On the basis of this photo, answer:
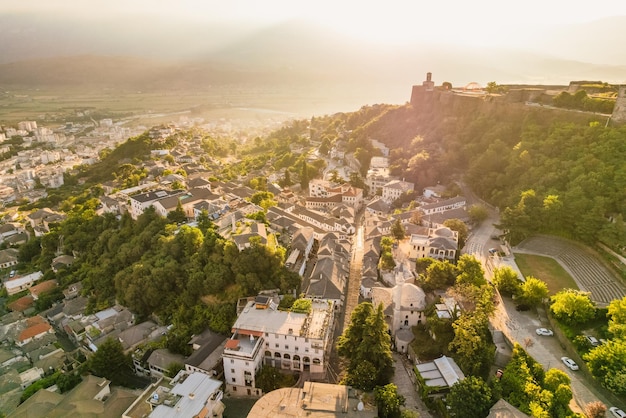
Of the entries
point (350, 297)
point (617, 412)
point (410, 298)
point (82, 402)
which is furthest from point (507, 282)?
point (82, 402)

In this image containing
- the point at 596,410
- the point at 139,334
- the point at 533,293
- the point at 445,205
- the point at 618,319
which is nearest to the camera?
the point at 596,410

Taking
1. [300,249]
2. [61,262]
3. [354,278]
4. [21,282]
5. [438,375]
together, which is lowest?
[21,282]

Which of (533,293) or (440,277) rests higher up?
(533,293)

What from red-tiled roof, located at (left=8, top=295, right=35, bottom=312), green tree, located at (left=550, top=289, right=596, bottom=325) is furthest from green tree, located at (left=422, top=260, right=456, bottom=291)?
red-tiled roof, located at (left=8, top=295, right=35, bottom=312)

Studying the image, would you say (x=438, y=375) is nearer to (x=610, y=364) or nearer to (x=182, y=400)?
(x=610, y=364)

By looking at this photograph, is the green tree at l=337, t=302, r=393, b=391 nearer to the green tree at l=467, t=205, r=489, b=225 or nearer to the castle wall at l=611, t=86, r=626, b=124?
the green tree at l=467, t=205, r=489, b=225

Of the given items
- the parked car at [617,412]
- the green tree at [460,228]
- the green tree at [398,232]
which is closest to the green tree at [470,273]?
the green tree at [460,228]

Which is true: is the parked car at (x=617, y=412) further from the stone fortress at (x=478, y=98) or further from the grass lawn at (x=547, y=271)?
the stone fortress at (x=478, y=98)
